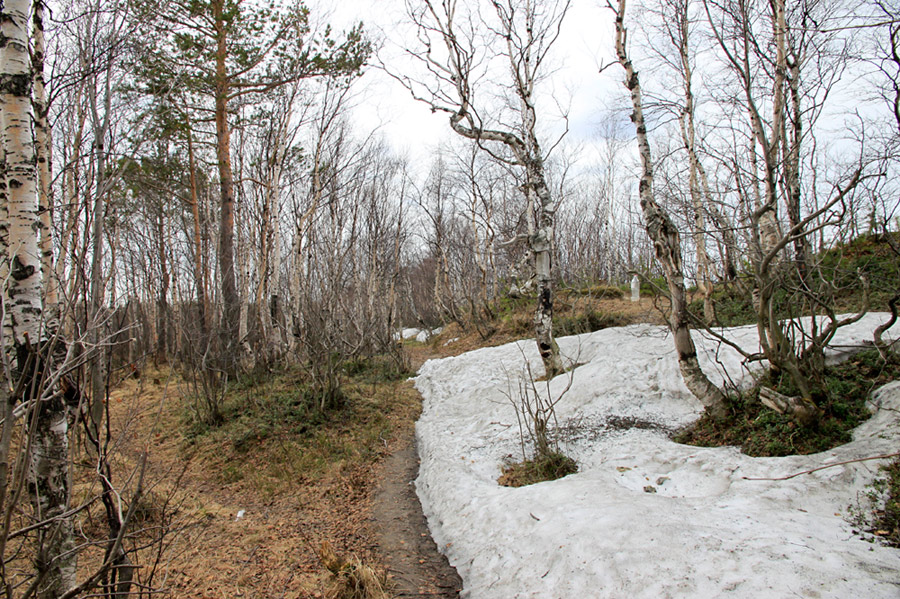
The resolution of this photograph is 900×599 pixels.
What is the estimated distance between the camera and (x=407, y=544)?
3.85 m

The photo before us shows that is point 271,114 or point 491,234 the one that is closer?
point 271,114

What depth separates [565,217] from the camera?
25.0 meters

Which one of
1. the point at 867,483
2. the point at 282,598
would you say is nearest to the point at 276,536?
the point at 282,598

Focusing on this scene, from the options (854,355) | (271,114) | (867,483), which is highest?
Result: (271,114)

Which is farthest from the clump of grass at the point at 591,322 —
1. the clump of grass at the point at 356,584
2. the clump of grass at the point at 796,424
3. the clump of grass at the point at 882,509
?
the clump of grass at the point at 356,584

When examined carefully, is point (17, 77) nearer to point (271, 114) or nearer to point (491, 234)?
point (271, 114)

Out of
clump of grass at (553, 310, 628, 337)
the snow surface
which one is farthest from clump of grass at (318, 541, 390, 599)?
clump of grass at (553, 310, 628, 337)

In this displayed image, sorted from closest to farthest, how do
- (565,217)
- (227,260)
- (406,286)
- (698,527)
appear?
(698,527) → (227,260) → (565,217) → (406,286)

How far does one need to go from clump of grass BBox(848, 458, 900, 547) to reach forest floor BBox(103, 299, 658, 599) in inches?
104

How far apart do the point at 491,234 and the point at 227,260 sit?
9.99m

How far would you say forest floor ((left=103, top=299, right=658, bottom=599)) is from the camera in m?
3.24

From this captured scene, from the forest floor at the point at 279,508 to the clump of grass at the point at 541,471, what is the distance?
995 millimetres

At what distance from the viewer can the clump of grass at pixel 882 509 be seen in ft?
8.19

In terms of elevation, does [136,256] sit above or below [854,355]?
above
